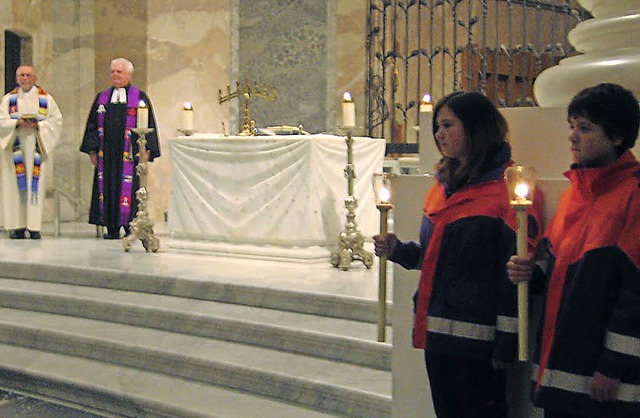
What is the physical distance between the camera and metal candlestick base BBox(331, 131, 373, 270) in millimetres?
6617

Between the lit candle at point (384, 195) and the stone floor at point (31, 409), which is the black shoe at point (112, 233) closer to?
the stone floor at point (31, 409)

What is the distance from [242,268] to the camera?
21.8 feet

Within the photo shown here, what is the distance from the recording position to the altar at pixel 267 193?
22.8 feet

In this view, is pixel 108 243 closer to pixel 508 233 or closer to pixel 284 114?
pixel 284 114

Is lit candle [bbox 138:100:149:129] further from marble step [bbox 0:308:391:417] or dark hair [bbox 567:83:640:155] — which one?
dark hair [bbox 567:83:640:155]

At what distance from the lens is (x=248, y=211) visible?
7.22 metres

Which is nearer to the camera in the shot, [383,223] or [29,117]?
[383,223]

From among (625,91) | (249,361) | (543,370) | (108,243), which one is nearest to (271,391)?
(249,361)

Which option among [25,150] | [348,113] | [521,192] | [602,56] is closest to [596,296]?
[521,192]

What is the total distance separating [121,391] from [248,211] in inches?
105

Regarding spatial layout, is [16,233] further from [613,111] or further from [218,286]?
[613,111]

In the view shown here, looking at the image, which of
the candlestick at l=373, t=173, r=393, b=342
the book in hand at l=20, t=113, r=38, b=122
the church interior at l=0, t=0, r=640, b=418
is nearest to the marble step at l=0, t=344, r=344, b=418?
the church interior at l=0, t=0, r=640, b=418

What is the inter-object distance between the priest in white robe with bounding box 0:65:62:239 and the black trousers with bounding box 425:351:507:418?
682 centimetres

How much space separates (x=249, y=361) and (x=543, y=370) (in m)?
2.69
